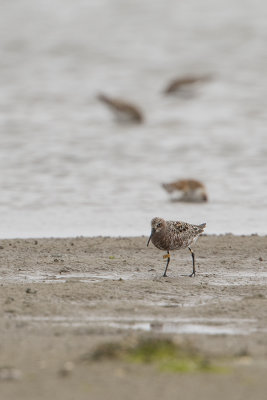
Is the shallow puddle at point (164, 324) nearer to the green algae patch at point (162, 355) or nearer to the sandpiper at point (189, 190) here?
the green algae patch at point (162, 355)

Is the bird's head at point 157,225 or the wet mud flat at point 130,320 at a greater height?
the bird's head at point 157,225

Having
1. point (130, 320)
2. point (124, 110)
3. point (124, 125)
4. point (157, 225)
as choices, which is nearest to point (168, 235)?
point (157, 225)

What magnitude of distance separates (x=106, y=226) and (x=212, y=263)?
262cm

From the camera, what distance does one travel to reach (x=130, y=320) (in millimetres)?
7426

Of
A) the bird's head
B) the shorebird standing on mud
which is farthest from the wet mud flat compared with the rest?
the bird's head

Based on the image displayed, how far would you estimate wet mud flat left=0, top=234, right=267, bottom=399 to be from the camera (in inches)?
224

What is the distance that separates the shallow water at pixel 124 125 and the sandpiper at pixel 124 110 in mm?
302

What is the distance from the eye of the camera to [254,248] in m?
10.9

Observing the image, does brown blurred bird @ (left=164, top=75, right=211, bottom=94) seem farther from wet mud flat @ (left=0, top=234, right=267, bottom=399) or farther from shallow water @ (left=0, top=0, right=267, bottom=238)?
wet mud flat @ (left=0, top=234, right=267, bottom=399)

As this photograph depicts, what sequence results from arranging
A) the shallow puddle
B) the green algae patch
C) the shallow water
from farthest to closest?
1. the shallow water
2. the shallow puddle
3. the green algae patch

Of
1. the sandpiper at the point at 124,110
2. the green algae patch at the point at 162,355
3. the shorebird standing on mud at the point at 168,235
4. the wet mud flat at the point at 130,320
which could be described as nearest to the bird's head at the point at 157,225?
the shorebird standing on mud at the point at 168,235

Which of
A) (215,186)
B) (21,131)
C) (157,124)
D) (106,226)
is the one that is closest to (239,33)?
(157,124)

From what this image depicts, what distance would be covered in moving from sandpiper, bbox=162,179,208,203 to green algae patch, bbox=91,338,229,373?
796cm

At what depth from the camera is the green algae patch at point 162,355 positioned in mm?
5961
